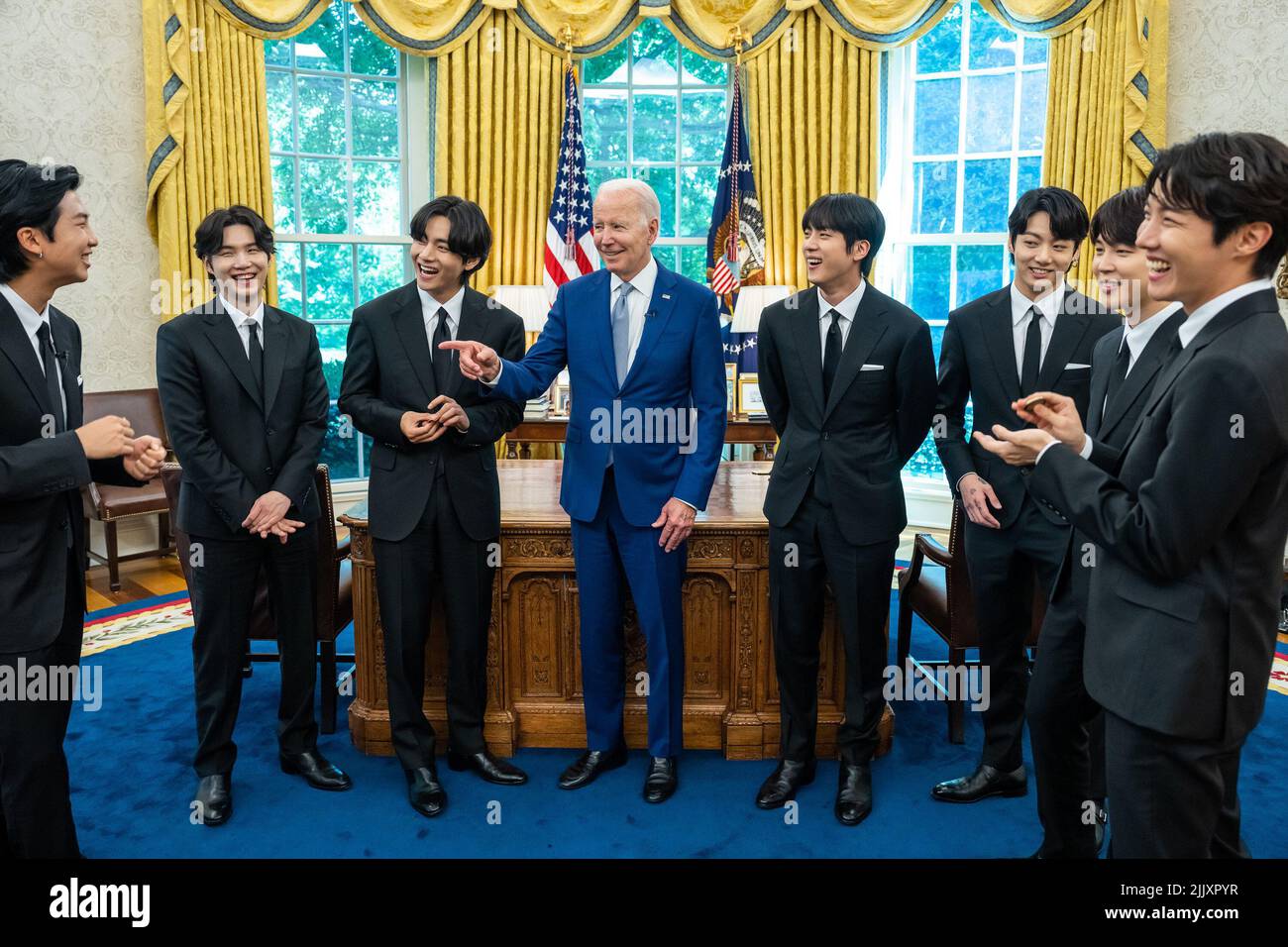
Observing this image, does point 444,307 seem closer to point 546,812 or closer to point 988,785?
point 546,812

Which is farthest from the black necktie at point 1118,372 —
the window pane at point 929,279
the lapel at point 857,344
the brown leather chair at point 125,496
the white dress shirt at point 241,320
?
the window pane at point 929,279

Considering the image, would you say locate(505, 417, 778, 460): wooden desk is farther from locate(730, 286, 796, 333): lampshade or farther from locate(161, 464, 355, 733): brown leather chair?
locate(161, 464, 355, 733): brown leather chair

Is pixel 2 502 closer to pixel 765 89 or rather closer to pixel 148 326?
pixel 148 326

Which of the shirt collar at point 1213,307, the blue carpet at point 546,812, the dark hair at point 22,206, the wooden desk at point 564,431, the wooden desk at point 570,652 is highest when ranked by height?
the dark hair at point 22,206

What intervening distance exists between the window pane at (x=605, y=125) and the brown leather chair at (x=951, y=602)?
14.7 ft

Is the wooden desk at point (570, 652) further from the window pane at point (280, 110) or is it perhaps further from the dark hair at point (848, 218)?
the window pane at point (280, 110)

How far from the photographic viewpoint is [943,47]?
6602mm

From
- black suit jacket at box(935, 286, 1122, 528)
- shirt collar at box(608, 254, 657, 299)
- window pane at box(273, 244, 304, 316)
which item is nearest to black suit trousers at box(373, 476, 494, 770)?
shirt collar at box(608, 254, 657, 299)

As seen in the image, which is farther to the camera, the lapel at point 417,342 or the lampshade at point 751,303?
the lampshade at point 751,303

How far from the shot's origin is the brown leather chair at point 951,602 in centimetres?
325

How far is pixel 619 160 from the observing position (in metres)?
7.04

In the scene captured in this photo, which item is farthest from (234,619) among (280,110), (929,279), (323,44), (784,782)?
(929,279)

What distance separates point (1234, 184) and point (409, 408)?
84.5 inches

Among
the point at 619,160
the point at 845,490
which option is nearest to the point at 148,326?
the point at 619,160
